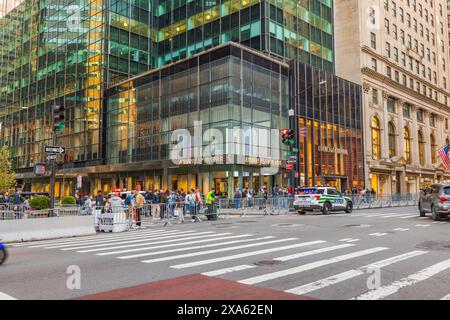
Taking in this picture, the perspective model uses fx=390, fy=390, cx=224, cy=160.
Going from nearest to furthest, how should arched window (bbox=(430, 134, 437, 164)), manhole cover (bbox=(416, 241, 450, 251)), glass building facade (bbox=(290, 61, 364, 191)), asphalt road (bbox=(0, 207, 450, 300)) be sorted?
asphalt road (bbox=(0, 207, 450, 300)), manhole cover (bbox=(416, 241, 450, 251)), glass building facade (bbox=(290, 61, 364, 191)), arched window (bbox=(430, 134, 437, 164))

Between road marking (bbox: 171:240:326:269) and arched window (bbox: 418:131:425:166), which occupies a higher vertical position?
arched window (bbox: 418:131:425:166)

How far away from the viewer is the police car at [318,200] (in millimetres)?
24703

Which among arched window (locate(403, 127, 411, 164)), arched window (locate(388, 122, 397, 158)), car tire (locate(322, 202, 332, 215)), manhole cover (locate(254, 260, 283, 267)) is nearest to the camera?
Result: manhole cover (locate(254, 260, 283, 267))

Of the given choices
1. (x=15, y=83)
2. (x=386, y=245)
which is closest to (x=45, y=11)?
(x=15, y=83)

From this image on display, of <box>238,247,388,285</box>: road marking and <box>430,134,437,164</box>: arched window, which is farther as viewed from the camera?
<box>430,134,437,164</box>: arched window

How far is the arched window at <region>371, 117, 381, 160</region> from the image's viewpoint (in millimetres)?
51594

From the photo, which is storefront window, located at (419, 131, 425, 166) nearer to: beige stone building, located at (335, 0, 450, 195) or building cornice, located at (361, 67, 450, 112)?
beige stone building, located at (335, 0, 450, 195)

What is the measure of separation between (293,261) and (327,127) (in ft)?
120

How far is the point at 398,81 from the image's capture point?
57.7 metres

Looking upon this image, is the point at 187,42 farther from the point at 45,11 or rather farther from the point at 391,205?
the point at 391,205

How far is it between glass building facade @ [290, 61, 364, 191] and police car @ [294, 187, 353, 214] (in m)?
13.6

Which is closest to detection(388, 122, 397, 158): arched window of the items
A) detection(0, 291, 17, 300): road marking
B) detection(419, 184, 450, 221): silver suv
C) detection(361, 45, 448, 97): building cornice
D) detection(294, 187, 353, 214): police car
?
detection(361, 45, 448, 97): building cornice

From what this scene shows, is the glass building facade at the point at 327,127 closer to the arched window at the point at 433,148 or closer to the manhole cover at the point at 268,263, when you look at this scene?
the arched window at the point at 433,148
